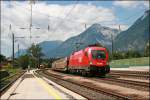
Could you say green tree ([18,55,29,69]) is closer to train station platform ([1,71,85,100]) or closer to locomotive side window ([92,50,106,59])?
locomotive side window ([92,50,106,59])

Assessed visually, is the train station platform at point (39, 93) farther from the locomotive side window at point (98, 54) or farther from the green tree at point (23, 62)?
the green tree at point (23, 62)

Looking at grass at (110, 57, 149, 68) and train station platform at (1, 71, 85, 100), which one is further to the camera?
grass at (110, 57, 149, 68)

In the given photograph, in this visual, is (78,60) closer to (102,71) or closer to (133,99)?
(102,71)

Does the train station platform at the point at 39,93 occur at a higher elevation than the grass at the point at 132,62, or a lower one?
lower

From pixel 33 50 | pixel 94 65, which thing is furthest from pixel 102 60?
pixel 33 50

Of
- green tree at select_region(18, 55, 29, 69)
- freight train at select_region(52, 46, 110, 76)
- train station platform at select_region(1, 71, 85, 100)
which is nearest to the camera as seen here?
train station platform at select_region(1, 71, 85, 100)

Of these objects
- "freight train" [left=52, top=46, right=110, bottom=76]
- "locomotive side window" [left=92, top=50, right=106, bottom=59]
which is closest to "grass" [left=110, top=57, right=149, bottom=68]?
"freight train" [left=52, top=46, right=110, bottom=76]

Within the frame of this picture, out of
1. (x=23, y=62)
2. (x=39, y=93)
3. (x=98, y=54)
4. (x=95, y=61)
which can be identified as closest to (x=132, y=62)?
(x=98, y=54)

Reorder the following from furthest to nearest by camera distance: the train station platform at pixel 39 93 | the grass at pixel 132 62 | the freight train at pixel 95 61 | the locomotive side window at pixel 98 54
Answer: the grass at pixel 132 62, the locomotive side window at pixel 98 54, the freight train at pixel 95 61, the train station platform at pixel 39 93

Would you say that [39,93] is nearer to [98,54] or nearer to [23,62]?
[98,54]

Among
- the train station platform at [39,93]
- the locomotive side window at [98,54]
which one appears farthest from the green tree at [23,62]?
the train station platform at [39,93]

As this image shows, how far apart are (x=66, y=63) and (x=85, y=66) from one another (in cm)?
2229

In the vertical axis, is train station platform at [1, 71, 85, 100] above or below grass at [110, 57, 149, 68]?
below

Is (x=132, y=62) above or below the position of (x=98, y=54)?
below
